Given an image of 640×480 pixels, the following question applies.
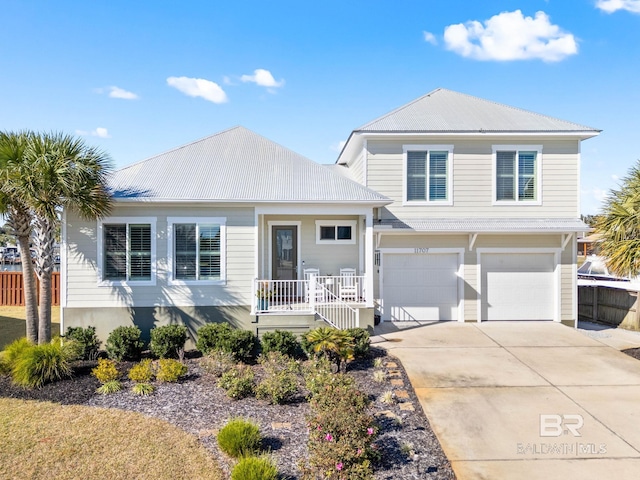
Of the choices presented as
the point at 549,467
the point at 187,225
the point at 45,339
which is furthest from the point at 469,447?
the point at 45,339

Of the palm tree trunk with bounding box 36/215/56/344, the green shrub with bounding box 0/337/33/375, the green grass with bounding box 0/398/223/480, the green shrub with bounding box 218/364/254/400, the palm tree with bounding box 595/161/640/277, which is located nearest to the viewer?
the green grass with bounding box 0/398/223/480

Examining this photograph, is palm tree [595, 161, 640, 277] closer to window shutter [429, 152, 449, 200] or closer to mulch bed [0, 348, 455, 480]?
window shutter [429, 152, 449, 200]

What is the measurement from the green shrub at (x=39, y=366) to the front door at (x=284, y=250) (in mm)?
5991

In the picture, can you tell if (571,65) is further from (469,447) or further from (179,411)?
(179,411)

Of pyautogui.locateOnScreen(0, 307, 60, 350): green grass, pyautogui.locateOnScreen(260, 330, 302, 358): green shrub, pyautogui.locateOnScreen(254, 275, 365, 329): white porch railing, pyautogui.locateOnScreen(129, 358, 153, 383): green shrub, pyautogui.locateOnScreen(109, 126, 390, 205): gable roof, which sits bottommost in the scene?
pyautogui.locateOnScreen(0, 307, 60, 350): green grass

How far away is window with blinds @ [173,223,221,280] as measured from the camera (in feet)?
33.5

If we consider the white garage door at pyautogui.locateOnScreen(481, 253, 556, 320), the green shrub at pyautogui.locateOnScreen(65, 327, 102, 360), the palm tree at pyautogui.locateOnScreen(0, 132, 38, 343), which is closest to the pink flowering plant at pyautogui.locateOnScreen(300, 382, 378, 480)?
the green shrub at pyautogui.locateOnScreen(65, 327, 102, 360)

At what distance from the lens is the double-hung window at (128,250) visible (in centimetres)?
1007

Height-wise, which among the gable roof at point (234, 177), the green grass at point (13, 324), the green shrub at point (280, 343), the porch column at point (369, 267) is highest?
the gable roof at point (234, 177)

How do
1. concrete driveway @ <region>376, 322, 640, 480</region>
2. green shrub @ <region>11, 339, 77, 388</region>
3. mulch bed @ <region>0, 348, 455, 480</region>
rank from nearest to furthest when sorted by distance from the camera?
mulch bed @ <region>0, 348, 455, 480</region>, concrete driveway @ <region>376, 322, 640, 480</region>, green shrub @ <region>11, 339, 77, 388</region>

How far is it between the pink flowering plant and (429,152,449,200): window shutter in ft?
27.9

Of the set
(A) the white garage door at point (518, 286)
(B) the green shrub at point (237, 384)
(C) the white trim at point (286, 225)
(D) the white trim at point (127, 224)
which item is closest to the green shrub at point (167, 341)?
(D) the white trim at point (127, 224)

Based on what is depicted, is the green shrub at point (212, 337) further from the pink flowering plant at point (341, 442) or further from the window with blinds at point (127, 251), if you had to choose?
the pink flowering plant at point (341, 442)

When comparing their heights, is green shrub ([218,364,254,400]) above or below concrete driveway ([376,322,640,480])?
above
